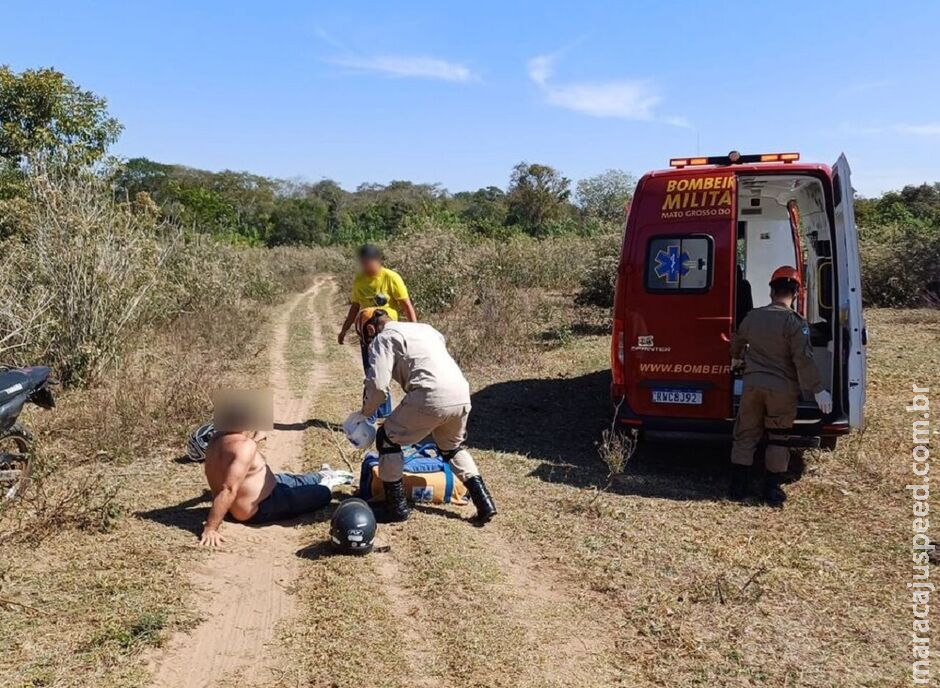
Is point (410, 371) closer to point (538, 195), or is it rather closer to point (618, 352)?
point (618, 352)

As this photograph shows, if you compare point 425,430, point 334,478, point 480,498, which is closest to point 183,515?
point 334,478

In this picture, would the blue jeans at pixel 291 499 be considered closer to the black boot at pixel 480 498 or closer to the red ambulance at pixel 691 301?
the black boot at pixel 480 498

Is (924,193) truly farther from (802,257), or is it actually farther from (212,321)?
(212,321)

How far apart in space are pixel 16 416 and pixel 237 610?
2587 mm

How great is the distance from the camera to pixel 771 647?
3.60m

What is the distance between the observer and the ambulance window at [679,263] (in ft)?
20.2

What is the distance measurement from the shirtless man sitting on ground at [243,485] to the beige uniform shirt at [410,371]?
2.58ft

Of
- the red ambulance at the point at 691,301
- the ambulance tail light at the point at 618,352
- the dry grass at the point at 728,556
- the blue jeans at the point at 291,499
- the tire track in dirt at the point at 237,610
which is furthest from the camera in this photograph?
the ambulance tail light at the point at 618,352

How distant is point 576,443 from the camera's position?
24.2ft

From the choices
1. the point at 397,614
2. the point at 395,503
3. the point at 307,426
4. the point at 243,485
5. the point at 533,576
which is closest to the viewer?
the point at 397,614

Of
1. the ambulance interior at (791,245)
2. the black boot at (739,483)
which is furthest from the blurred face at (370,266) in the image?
the black boot at (739,483)

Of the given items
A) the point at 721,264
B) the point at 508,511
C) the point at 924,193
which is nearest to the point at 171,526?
the point at 508,511

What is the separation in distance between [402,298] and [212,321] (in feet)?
23.4

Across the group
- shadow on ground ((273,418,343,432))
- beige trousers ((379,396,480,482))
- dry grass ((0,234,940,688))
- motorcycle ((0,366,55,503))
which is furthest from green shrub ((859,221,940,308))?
motorcycle ((0,366,55,503))
